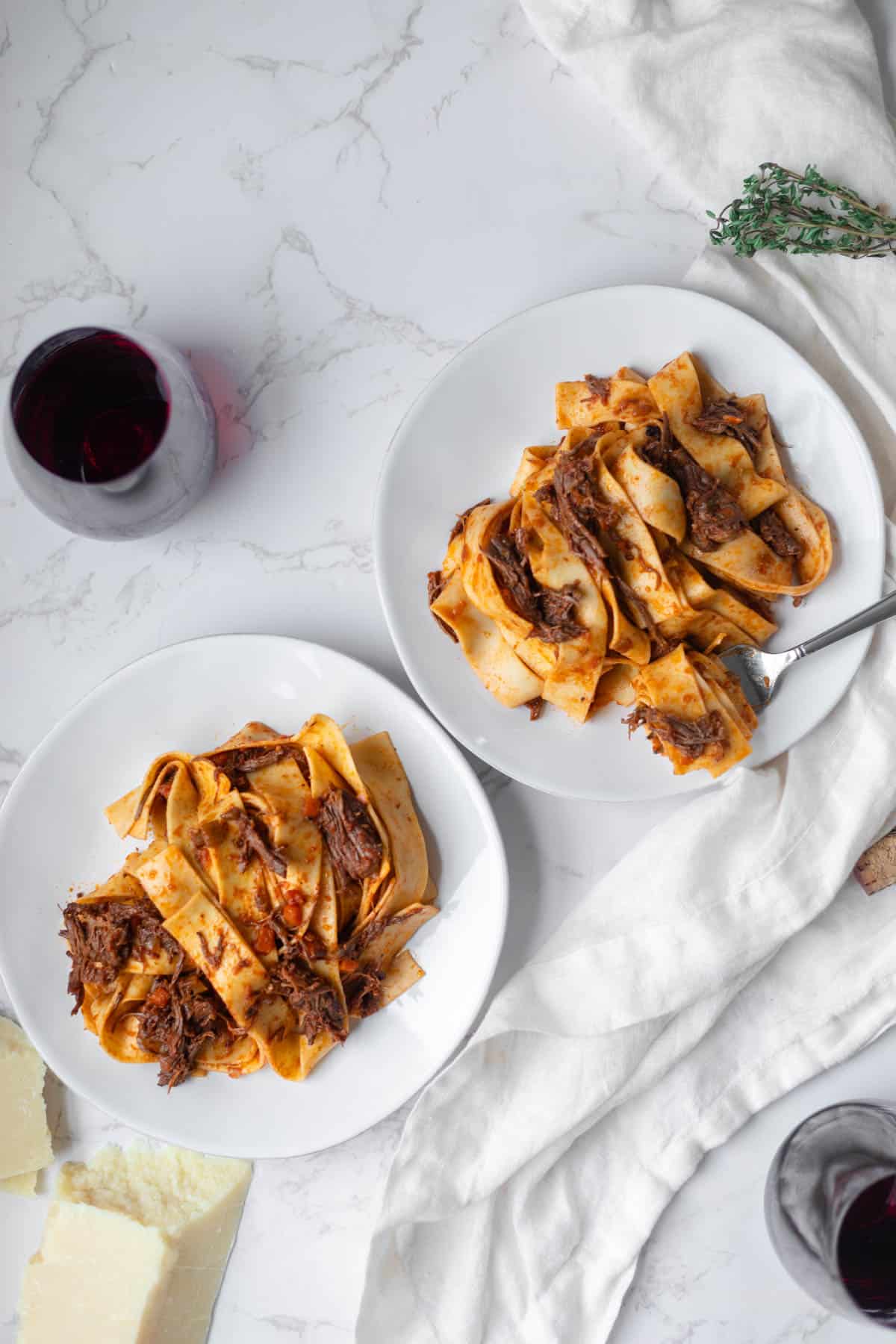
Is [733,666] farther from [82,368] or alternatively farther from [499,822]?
[82,368]

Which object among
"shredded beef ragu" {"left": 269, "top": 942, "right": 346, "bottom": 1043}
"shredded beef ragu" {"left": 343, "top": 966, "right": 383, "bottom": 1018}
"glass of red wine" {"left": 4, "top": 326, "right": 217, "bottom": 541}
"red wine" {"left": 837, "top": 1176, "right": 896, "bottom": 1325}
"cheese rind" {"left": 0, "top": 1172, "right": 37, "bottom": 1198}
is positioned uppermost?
"glass of red wine" {"left": 4, "top": 326, "right": 217, "bottom": 541}

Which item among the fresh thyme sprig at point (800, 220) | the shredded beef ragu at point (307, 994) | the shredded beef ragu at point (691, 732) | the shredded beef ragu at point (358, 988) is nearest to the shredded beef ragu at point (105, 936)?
the shredded beef ragu at point (307, 994)

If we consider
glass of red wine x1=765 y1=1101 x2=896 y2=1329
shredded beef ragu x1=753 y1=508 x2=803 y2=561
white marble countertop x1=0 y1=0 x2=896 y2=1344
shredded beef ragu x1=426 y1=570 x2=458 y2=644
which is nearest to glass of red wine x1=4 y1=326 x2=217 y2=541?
white marble countertop x1=0 y1=0 x2=896 y2=1344

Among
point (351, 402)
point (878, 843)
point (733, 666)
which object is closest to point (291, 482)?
point (351, 402)

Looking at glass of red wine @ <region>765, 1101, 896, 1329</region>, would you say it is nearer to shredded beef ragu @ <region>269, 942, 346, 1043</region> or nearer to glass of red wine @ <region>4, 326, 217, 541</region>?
shredded beef ragu @ <region>269, 942, 346, 1043</region>

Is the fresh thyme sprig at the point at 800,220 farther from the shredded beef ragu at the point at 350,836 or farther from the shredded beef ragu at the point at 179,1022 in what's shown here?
the shredded beef ragu at the point at 179,1022

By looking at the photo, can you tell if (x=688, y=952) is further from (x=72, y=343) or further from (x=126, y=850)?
(x=72, y=343)
